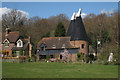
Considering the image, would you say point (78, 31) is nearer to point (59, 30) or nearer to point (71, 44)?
point (71, 44)

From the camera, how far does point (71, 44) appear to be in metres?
40.6

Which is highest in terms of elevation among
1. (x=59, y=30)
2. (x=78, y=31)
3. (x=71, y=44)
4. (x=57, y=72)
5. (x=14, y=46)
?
(x=59, y=30)

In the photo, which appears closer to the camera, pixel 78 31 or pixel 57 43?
pixel 78 31

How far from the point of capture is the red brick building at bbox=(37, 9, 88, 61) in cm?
3956

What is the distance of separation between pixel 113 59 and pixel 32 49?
2203 cm

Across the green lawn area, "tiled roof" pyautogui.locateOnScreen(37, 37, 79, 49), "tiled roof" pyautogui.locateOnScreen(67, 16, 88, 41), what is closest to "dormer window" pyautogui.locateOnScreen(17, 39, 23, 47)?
"tiled roof" pyautogui.locateOnScreen(37, 37, 79, 49)

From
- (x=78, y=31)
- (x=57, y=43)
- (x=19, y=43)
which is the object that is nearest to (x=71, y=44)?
(x=78, y=31)

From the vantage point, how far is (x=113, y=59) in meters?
27.4

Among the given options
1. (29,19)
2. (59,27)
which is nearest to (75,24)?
(59,27)

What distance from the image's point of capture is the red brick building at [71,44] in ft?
130

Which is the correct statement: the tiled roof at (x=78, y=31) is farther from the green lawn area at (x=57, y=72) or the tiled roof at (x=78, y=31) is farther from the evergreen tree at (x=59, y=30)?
the green lawn area at (x=57, y=72)

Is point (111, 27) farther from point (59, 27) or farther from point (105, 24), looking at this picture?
point (59, 27)

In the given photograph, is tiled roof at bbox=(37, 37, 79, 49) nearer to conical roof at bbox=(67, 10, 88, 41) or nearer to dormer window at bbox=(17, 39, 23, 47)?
conical roof at bbox=(67, 10, 88, 41)

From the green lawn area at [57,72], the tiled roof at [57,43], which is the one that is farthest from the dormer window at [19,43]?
the green lawn area at [57,72]
